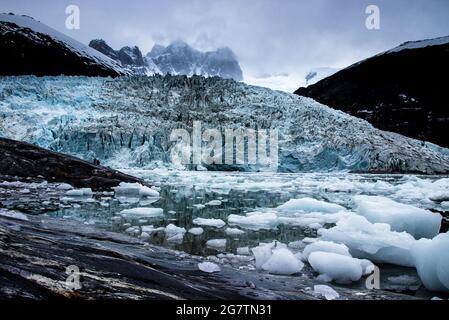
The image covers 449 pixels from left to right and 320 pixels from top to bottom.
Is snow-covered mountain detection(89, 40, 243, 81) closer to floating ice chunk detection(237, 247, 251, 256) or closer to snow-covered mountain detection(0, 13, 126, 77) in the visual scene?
snow-covered mountain detection(0, 13, 126, 77)

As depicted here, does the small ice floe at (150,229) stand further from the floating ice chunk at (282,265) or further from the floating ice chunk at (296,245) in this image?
the floating ice chunk at (282,265)

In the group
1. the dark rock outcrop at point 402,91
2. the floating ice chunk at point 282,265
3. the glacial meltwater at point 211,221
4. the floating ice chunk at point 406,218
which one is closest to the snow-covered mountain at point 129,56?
the dark rock outcrop at point 402,91

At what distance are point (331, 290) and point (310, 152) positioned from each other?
21792 millimetres

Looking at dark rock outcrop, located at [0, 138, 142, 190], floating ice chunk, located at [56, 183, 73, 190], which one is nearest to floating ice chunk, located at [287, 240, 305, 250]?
floating ice chunk, located at [56, 183, 73, 190]

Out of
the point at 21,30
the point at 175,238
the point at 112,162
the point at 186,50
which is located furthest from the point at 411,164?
the point at 186,50

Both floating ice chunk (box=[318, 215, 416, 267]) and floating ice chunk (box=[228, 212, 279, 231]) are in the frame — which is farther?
floating ice chunk (box=[228, 212, 279, 231])

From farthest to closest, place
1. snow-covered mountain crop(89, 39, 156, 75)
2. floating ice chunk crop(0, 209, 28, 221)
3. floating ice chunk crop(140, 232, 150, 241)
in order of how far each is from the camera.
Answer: snow-covered mountain crop(89, 39, 156, 75)
floating ice chunk crop(140, 232, 150, 241)
floating ice chunk crop(0, 209, 28, 221)

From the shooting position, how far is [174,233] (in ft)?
13.0

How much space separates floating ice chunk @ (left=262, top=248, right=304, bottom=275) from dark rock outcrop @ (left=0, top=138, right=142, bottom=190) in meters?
6.95

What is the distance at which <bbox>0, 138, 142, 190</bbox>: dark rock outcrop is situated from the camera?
30.1 feet

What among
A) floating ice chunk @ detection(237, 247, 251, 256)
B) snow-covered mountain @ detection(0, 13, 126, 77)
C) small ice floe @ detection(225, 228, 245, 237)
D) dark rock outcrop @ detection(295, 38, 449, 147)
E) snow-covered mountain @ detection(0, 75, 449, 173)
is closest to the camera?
floating ice chunk @ detection(237, 247, 251, 256)

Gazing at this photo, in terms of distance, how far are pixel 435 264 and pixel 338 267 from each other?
2.08 feet

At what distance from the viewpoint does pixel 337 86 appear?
2493 inches

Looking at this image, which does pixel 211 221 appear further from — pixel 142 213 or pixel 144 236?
pixel 142 213
